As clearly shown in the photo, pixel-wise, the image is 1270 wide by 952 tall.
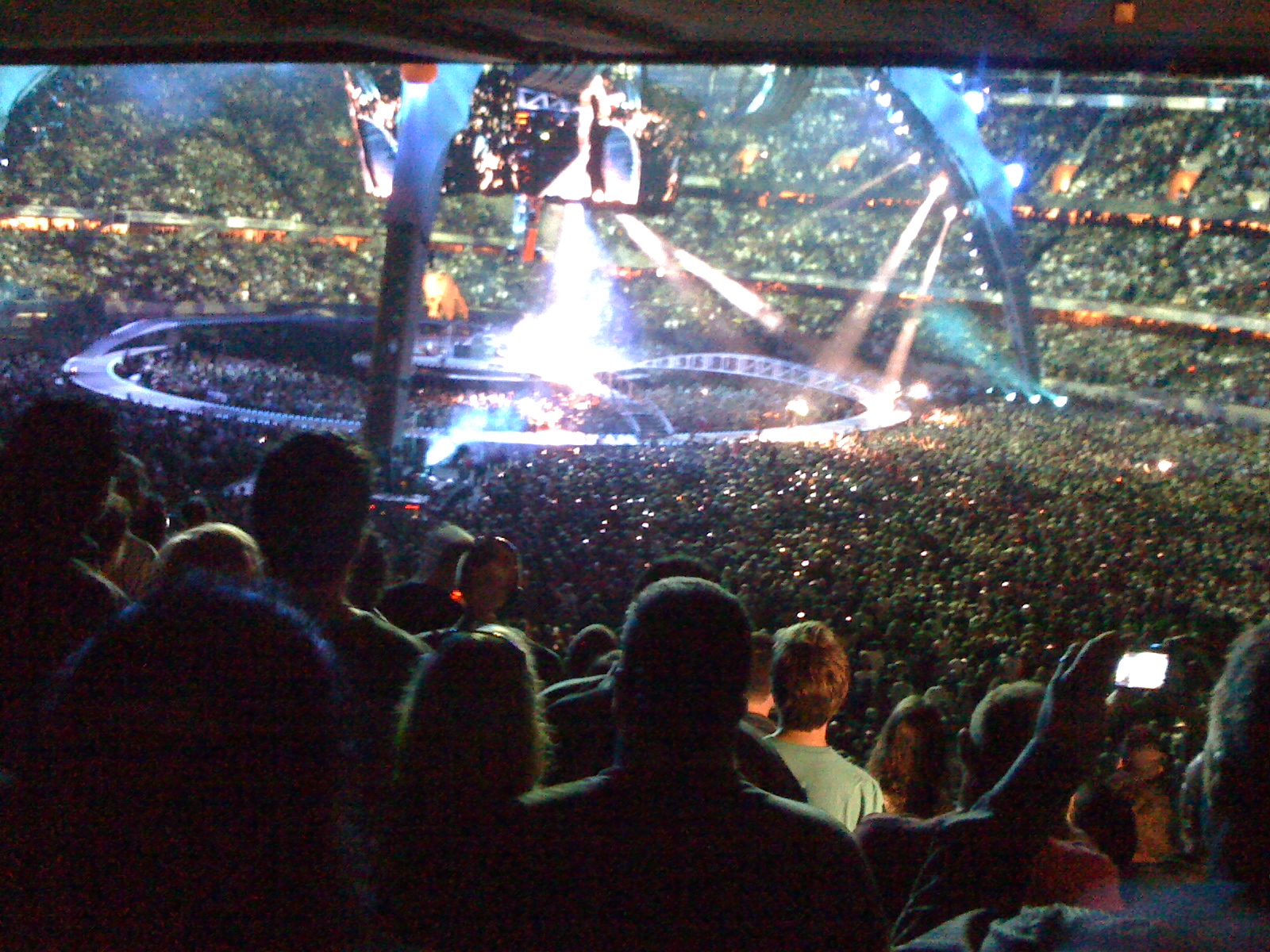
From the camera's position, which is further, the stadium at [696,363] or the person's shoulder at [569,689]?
the stadium at [696,363]

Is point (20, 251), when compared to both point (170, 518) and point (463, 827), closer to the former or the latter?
point (170, 518)

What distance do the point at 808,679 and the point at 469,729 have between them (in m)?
1.45

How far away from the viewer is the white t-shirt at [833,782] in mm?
2693

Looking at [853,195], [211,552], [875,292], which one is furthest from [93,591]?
[853,195]

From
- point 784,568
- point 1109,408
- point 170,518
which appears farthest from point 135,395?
point 1109,408

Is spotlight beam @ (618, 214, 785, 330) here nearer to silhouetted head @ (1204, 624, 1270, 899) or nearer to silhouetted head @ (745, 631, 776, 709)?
silhouetted head @ (745, 631, 776, 709)

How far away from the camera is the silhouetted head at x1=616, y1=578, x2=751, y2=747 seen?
154 centimetres

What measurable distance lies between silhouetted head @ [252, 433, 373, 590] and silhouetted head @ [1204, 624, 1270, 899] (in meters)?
1.54

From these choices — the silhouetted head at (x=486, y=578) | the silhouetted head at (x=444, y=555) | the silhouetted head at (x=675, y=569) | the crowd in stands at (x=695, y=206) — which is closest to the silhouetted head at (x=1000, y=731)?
the silhouetted head at (x=675, y=569)

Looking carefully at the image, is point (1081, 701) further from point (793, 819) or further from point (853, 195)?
point (853, 195)

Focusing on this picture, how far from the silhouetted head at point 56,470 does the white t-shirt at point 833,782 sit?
1.64 m

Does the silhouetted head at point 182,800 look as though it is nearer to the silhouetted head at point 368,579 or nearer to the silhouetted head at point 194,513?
the silhouetted head at point 368,579

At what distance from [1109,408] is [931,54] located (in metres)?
23.0

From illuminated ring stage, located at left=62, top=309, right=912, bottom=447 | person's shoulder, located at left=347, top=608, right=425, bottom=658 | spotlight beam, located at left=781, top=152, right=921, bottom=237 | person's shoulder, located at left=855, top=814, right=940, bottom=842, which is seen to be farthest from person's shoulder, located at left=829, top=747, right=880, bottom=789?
spotlight beam, located at left=781, top=152, right=921, bottom=237
